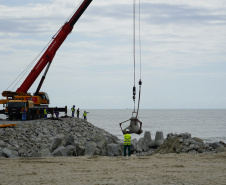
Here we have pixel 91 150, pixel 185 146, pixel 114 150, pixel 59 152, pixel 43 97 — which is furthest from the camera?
pixel 43 97

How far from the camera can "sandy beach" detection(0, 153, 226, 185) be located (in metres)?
14.0

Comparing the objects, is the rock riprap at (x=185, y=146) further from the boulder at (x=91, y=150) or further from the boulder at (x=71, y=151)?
the boulder at (x=71, y=151)

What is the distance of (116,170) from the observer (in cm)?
1611

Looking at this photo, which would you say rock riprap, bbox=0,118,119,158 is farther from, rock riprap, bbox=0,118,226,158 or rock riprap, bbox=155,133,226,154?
rock riprap, bbox=155,133,226,154

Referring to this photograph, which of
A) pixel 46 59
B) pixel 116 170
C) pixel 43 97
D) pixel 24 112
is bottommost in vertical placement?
pixel 116 170

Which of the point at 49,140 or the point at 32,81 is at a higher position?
the point at 32,81

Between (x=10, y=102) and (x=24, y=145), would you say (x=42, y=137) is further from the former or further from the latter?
(x=10, y=102)

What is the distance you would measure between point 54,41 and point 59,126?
735 cm

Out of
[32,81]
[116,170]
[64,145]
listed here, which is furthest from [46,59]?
[116,170]

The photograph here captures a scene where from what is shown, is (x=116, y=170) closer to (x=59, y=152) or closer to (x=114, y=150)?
(x=59, y=152)

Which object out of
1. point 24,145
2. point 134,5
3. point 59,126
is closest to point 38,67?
point 59,126

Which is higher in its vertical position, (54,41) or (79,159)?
(54,41)

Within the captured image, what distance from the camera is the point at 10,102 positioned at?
36.3 m

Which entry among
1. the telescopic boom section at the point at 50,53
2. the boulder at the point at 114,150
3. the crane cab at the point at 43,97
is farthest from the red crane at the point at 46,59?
the boulder at the point at 114,150
